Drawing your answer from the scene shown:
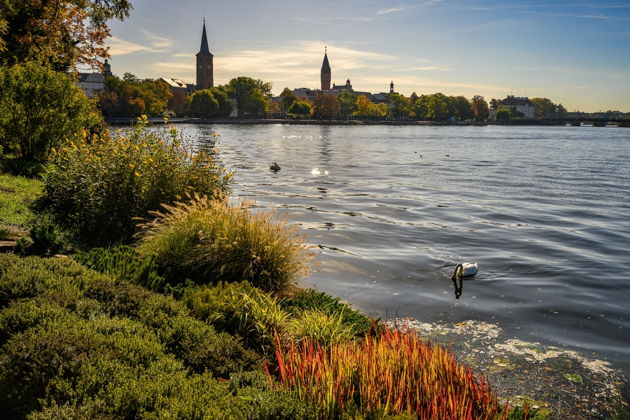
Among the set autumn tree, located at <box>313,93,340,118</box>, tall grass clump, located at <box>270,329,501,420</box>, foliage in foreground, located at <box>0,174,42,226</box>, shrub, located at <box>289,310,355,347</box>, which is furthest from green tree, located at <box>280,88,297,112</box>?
tall grass clump, located at <box>270,329,501,420</box>

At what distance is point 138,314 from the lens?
618 cm

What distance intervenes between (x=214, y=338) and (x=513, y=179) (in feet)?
107

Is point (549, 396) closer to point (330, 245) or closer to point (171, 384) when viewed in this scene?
point (171, 384)

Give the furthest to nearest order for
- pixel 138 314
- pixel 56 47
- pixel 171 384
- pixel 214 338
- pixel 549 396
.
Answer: pixel 56 47 → pixel 549 396 → pixel 138 314 → pixel 214 338 → pixel 171 384

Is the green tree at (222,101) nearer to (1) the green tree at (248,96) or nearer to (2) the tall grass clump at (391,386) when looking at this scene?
(1) the green tree at (248,96)

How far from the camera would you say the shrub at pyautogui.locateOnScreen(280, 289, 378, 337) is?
284 inches

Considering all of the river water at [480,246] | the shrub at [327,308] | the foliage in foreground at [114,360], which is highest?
→ the foliage in foreground at [114,360]

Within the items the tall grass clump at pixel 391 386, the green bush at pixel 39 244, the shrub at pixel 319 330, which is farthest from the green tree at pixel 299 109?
the tall grass clump at pixel 391 386

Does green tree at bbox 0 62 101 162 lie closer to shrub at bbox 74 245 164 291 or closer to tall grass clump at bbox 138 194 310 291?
shrub at bbox 74 245 164 291

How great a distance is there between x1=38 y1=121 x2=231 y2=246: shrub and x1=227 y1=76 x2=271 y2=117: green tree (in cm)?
16562

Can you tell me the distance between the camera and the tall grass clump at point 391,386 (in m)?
4.16

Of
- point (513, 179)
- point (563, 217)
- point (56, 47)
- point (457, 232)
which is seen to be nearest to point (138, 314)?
point (457, 232)

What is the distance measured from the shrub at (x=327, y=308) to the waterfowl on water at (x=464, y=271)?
4.47 m

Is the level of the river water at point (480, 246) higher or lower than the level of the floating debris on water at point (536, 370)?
lower
